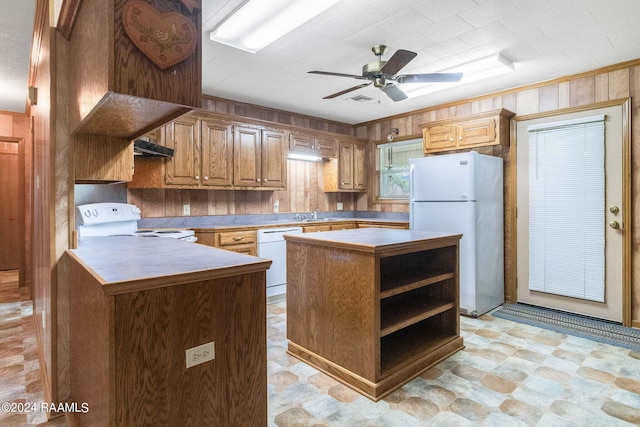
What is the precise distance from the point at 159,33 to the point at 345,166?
4439mm

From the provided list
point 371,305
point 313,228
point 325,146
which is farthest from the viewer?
point 325,146

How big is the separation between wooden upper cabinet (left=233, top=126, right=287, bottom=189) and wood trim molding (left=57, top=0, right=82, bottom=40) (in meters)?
2.42

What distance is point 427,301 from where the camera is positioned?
2.78m

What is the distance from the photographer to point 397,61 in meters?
2.52

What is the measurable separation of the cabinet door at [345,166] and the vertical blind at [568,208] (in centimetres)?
249

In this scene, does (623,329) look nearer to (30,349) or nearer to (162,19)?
(162,19)

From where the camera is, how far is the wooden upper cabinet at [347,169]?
543 cm

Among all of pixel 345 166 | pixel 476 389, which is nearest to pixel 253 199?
pixel 345 166

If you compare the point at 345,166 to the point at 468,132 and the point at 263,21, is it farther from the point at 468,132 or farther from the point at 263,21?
the point at 263,21

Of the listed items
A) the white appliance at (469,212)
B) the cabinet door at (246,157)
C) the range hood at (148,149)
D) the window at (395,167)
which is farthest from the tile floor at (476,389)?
the window at (395,167)

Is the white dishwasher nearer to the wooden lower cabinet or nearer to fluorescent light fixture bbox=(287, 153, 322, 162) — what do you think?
fluorescent light fixture bbox=(287, 153, 322, 162)

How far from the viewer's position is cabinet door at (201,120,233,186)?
3.95m

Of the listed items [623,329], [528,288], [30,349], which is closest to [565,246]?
[528,288]

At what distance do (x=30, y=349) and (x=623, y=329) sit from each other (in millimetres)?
5199
